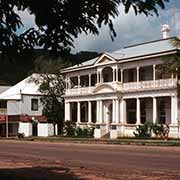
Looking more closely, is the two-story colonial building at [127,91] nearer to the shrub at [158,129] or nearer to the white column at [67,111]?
the white column at [67,111]

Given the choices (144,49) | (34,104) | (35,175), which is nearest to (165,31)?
(144,49)

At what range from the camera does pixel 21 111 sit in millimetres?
79125

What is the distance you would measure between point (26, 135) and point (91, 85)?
11.5m

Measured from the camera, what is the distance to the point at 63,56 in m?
8.59

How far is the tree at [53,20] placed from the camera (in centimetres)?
817

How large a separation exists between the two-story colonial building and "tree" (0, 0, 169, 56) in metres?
44.1

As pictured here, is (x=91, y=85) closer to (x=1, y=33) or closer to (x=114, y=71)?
(x=114, y=71)

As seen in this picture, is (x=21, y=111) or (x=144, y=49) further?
(x=21, y=111)

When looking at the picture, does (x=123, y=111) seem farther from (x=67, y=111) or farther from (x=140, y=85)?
(x=67, y=111)

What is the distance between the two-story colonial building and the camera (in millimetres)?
Result: 56062

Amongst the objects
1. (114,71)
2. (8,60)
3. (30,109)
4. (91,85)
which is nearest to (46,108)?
(30,109)

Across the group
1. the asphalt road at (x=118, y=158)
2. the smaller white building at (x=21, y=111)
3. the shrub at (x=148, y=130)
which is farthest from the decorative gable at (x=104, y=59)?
the asphalt road at (x=118, y=158)

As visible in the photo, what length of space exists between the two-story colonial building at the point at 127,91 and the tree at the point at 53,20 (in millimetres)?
44058

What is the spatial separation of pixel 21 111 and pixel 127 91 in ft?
75.7
